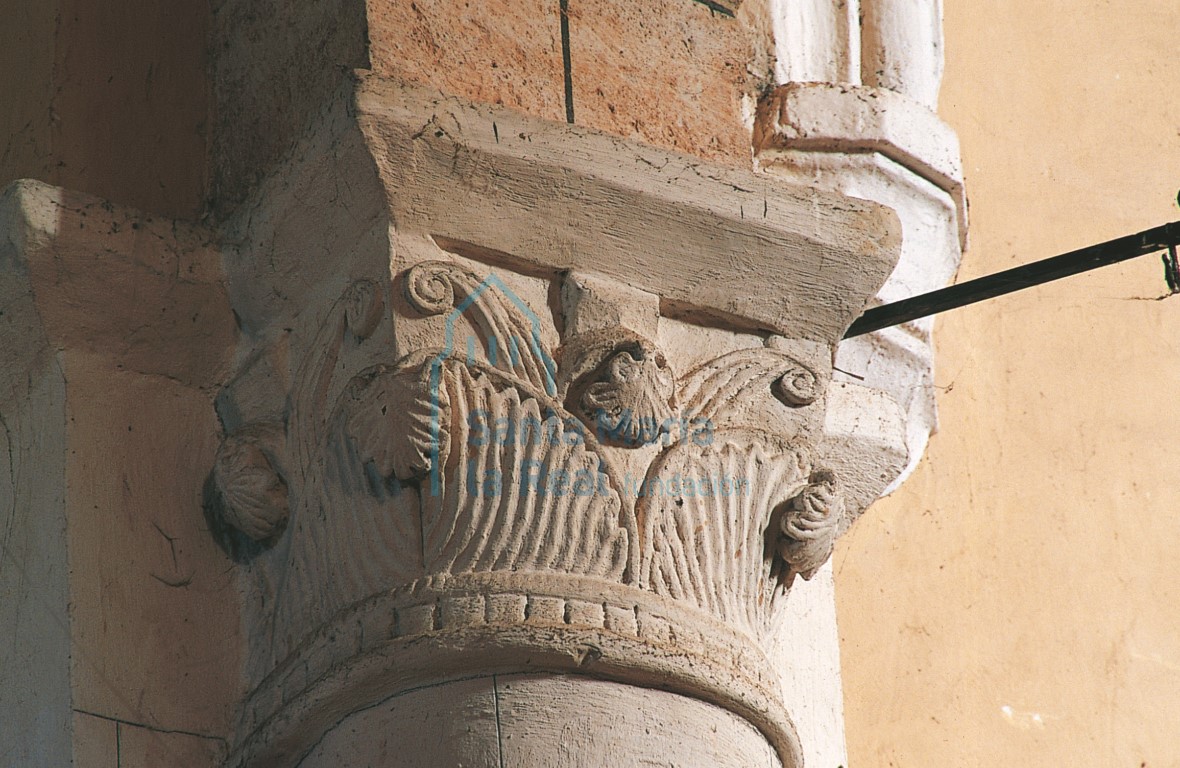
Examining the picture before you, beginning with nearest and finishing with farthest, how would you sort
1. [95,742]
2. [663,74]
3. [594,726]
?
1. [594,726]
2. [95,742]
3. [663,74]

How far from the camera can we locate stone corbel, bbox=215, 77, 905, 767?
83.7 inches

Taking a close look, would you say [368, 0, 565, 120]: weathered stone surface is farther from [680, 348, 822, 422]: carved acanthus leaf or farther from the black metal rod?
the black metal rod

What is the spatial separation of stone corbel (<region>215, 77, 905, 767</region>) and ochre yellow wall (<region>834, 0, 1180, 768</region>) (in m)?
1.06

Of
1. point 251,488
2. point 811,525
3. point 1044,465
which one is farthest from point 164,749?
point 1044,465

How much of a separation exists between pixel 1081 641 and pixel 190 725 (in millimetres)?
1732

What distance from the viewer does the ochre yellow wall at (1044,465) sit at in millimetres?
3383

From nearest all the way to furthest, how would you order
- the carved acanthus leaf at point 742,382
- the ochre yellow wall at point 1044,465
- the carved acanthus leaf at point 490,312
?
the carved acanthus leaf at point 490,312 → the carved acanthus leaf at point 742,382 → the ochre yellow wall at point 1044,465

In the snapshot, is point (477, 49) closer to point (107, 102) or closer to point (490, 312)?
point (490, 312)

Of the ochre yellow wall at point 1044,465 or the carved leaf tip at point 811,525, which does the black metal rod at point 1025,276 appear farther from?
the ochre yellow wall at point 1044,465

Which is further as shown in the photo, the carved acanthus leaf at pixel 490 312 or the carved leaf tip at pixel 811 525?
the carved leaf tip at pixel 811 525

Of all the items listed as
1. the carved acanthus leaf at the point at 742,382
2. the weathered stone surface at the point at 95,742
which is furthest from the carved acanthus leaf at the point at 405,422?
the weathered stone surface at the point at 95,742

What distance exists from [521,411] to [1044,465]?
1.70 m

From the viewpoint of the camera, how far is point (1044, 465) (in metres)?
3.65

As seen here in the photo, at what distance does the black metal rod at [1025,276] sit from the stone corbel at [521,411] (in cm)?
7
